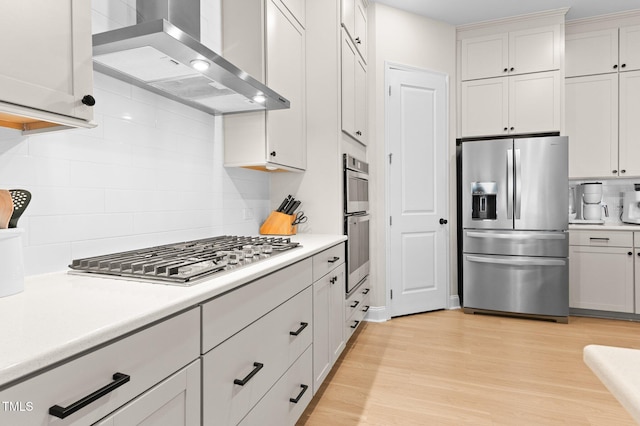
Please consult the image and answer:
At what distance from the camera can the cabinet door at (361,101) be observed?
3.17m

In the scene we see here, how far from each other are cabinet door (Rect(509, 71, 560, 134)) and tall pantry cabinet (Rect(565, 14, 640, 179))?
300mm

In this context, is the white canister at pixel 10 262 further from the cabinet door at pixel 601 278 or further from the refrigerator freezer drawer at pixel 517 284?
the cabinet door at pixel 601 278

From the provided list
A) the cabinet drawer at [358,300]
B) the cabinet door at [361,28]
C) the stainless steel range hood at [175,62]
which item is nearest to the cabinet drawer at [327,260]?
the cabinet drawer at [358,300]

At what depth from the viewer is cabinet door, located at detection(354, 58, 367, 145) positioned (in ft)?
10.4

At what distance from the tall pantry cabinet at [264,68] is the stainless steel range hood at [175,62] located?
169 mm

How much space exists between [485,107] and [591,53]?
1.19 meters

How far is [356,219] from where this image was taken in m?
2.96

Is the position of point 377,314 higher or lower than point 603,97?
lower

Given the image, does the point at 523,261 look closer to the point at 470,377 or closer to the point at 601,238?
the point at 601,238

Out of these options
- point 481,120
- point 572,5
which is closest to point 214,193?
point 481,120

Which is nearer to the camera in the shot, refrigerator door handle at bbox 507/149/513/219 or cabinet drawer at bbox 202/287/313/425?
cabinet drawer at bbox 202/287/313/425

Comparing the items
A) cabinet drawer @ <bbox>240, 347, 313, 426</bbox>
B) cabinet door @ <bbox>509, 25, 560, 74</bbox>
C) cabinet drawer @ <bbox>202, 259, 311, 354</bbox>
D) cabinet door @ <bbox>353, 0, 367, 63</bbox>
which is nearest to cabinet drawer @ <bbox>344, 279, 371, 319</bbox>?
cabinet drawer @ <bbox>240, 347, 313, 426</bbox>

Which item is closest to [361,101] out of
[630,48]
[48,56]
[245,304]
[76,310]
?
[245,304]

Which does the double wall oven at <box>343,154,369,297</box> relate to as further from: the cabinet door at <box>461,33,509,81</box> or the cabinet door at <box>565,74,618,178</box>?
the cabinet door at <box>565,74,618,178</box>
